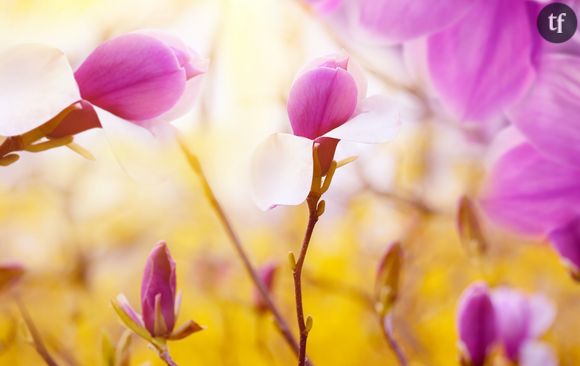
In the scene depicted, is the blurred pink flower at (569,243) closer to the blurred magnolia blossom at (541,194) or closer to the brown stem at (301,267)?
the blurred magnolia blossom at (541,194)

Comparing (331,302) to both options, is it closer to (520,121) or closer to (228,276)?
(228,276)

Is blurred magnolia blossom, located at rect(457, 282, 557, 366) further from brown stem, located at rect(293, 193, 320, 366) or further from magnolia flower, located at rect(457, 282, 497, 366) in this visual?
brown stem, located at rect(293, 193, 320, 366)

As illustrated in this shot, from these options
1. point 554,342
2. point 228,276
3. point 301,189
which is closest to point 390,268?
point 301,189

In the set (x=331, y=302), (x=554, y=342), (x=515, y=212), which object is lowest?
(x=554, y=342)

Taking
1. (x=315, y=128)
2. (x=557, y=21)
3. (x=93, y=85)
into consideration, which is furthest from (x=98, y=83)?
(x=557, y=21)

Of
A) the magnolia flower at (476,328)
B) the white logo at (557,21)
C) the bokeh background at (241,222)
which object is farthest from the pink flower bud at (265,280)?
the white logo at (557,21)
